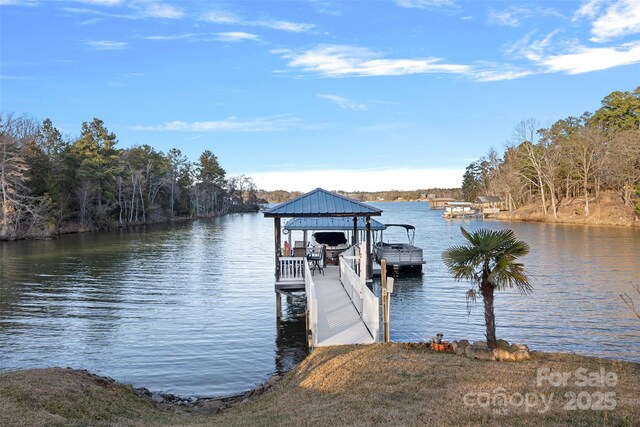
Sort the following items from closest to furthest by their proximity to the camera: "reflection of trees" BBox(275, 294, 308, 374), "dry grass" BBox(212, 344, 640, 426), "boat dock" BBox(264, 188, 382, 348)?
"dry grass" BBox(212, 344, 640, 426) → "boat dock" BBox(264, 188, 382, 348) → "reflection of trees" BBox(275, 294, 308, 374)

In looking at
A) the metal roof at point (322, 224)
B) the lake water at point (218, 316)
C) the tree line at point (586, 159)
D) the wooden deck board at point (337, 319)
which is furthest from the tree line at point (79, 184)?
the tree line at point (586, 159)

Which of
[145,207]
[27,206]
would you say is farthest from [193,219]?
[27,206]

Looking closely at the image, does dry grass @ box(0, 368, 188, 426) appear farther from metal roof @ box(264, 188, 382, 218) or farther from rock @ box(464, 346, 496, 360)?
metal roof @ box(264, 188, 382, 218)

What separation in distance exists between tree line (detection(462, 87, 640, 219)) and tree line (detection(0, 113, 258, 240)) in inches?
2406

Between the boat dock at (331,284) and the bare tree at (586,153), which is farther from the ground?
the bare tree at (586,153)

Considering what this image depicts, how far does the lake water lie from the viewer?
1316 cm

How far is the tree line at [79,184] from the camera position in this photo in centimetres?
4916

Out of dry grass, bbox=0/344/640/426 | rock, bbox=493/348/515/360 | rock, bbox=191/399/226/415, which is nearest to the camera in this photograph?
dry grass, bbox=0/344/640/426

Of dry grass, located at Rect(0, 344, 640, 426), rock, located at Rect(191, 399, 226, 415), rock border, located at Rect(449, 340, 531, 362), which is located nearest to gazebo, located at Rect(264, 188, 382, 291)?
rock, located at Rect(191, 399, 226, 415)

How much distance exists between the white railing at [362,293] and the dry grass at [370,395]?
1.16m

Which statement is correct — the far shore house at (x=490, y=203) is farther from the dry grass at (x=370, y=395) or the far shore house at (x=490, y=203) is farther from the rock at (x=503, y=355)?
the dry grass at (x=370, y=395)

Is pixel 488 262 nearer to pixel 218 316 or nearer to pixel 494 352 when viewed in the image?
pixel 494 352

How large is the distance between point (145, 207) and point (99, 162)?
17.6 meters

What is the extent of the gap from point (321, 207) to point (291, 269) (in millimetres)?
2517
